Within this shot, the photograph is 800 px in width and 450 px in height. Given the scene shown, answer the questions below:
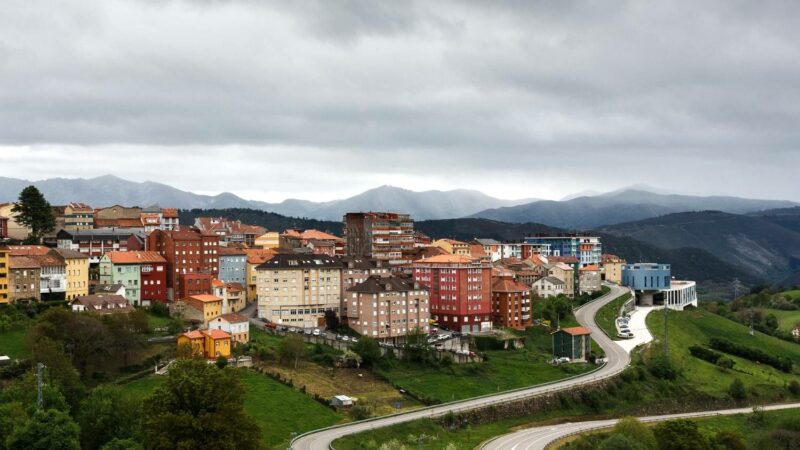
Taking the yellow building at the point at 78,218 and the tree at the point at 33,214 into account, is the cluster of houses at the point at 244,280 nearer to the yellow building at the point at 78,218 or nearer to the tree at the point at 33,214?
the yellow building at the point at 78,218

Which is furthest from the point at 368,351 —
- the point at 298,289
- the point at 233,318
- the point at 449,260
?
the point at 449,260

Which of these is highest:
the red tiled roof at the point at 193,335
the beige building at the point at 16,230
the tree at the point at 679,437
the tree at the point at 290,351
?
the beige building at the point at 16,230

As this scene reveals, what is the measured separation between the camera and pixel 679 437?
6444cm

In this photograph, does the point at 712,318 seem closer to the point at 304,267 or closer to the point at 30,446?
the point at 304,267

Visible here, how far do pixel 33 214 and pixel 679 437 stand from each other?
81553 mm

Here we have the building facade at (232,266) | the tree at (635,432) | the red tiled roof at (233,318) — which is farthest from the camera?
the building facade at (232,266)

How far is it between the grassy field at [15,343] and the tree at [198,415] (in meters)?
24.2

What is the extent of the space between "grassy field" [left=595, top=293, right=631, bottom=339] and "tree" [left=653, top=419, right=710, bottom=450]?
147 ft

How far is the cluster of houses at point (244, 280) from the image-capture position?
84.1 meters

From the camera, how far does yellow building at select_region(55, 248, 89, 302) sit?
283 ft

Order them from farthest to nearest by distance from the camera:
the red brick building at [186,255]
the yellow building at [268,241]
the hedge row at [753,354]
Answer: the yellow building at [268,241]
the hedge row at [753,354]
the red brick building at [186,255]

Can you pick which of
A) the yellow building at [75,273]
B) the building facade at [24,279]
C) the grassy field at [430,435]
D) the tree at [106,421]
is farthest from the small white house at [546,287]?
the tree at [106,421]

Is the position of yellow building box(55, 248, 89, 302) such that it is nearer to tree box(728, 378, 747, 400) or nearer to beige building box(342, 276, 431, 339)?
beige building box(342, 276, 431, 339)

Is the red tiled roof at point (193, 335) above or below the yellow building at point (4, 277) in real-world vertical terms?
below
